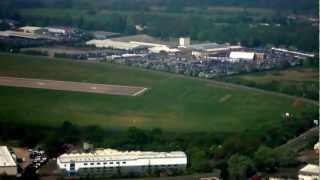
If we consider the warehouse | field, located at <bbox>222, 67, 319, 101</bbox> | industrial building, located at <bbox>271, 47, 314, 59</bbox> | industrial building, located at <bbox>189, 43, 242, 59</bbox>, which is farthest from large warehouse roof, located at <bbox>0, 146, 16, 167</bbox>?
industrial building, located at <bbox>271, 47, 314, 59</bbox>

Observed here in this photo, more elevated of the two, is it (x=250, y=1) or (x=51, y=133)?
(x=250, y=1)

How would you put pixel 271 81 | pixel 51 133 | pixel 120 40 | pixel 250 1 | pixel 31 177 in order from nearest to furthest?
1. pixel 31 177
2. pixel 51 133
3. pixel 271 81
4. pixel 120 40
5. pixel 250 1

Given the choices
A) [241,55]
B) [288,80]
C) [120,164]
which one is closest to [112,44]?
[241,55]

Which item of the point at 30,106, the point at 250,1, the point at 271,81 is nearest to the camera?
the point at 30,106

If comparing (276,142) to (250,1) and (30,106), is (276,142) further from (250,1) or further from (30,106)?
(250,1)

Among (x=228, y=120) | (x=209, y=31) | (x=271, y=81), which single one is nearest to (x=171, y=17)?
(x=209, y=31)

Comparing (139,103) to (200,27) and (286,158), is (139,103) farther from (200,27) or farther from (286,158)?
(200,27)
